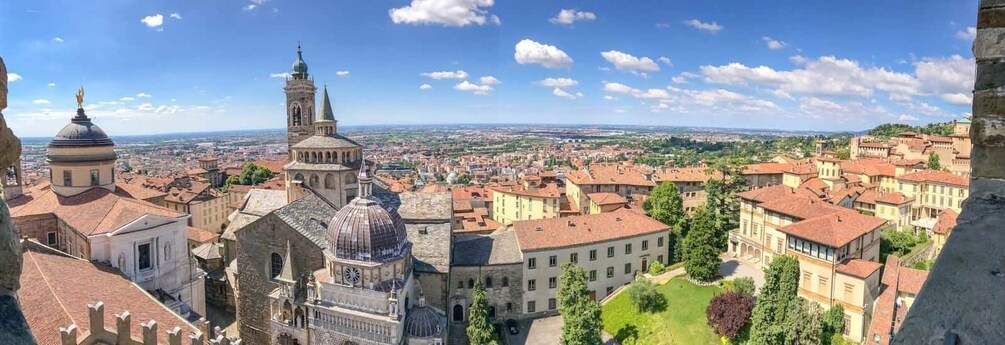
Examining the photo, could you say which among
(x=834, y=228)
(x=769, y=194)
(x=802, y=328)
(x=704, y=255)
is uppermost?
(x=769, y=194)

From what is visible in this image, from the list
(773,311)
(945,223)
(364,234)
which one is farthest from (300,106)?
(945,223)

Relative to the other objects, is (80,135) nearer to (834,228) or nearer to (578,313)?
(578,313)

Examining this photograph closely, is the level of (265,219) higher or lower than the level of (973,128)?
lower

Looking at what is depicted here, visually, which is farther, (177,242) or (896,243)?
(896,243)

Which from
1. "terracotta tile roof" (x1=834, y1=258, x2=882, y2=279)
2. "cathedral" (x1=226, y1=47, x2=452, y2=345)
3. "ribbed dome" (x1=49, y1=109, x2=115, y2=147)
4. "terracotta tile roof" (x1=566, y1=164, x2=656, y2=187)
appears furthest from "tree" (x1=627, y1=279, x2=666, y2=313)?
"ribbed dome" (x1=49, y1=109, x2=115, y2=147)

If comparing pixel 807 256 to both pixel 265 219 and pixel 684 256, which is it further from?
pixel 265 219

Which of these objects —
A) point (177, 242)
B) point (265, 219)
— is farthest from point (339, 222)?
point (177, 242)
